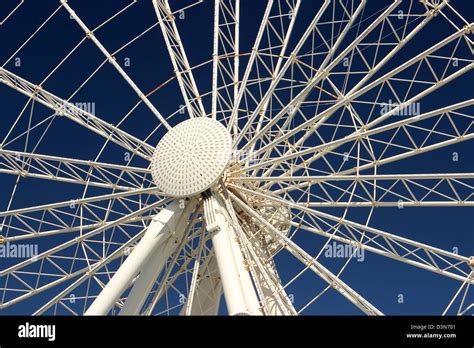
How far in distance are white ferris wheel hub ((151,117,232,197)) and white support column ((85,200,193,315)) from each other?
91cm

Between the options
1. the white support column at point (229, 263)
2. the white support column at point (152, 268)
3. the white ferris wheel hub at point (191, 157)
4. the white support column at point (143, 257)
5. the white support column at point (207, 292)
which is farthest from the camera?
the white support column at point (207, 292)

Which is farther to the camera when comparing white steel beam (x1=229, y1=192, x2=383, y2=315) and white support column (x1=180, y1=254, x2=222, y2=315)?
white support column (x1=180, y1=254, x2=222, y2=315)

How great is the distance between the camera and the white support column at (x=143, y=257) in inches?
880

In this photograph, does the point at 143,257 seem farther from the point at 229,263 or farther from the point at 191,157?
the point at 191,157

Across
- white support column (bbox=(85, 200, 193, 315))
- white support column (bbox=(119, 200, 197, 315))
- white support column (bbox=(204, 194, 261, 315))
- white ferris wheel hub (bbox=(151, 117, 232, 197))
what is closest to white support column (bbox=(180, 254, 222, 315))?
white support column (bbox=(119, 200, 197, 315))

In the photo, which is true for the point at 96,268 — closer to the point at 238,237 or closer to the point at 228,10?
the point at 238,237

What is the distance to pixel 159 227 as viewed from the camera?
2408 centimetres

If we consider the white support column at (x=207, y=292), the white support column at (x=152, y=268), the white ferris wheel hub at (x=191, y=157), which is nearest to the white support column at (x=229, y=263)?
the white ferris wheel hub at (x=191, y=157)

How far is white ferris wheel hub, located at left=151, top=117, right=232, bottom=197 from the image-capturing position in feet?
78.6

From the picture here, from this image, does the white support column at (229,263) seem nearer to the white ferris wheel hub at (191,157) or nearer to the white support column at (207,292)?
the white ferris wheel hub at (191,157)

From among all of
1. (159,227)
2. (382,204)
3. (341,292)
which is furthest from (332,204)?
(159,227)

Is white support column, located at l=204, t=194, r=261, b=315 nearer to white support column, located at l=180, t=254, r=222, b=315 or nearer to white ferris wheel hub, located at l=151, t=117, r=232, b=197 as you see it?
white ferris wheel hub, located at l=151, t=117, r=232, b=197

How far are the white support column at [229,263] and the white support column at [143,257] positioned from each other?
1.47 meters

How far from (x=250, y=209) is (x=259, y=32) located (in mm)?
8302
